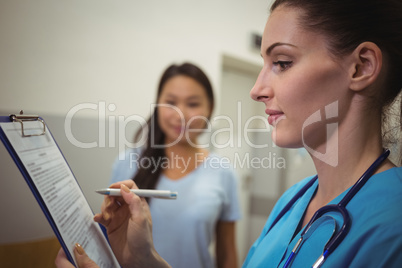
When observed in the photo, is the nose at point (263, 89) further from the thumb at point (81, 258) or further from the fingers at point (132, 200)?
the thumb at point (81, 258)

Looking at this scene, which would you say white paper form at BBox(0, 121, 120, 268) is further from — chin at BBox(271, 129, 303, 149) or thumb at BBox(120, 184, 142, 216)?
chin at BBox(271, 129, 303, 149)

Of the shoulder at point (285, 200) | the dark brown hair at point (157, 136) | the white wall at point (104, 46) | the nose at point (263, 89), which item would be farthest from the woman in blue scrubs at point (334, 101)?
the white wall at point (104, 46)

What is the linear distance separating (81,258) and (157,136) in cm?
91

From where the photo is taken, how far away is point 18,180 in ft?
3.92

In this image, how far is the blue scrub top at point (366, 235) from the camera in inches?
17.5

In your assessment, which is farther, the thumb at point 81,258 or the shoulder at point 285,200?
the shoulder at point 285,200

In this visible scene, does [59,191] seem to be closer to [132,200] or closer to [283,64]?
[132,200]

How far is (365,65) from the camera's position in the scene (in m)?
0.56

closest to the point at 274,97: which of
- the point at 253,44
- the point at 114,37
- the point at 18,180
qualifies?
the point at 18,180

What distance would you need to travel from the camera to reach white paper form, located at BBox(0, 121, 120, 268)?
0.50 meters

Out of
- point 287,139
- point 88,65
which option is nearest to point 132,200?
point 287,139

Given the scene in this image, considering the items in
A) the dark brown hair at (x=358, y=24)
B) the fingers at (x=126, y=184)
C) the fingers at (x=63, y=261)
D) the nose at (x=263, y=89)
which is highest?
the dark brown hair at (x=358, y=24)

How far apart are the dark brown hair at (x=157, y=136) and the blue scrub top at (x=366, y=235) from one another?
0.72m

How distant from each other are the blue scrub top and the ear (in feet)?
0.56
